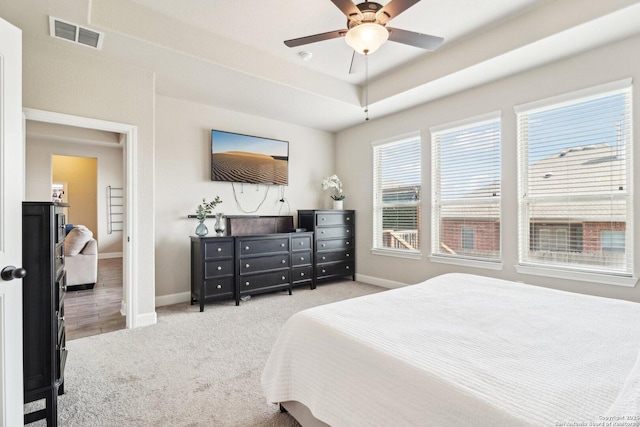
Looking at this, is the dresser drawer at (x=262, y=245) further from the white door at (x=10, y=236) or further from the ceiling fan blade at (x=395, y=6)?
the ceiling fan blade at (x=395, y=6)

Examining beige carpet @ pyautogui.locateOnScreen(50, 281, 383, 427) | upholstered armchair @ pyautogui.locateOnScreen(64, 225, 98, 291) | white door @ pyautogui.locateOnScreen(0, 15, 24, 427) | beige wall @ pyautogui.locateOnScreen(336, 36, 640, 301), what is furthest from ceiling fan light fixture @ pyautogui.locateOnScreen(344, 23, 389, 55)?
upholstered armchair @ pyautogui.locateOnScreen(64, 225, 98, 291)

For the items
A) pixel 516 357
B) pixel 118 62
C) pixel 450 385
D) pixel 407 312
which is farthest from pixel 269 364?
pixel 118 62

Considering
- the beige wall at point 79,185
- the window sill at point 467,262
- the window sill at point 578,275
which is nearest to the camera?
the window sill at point 578,275

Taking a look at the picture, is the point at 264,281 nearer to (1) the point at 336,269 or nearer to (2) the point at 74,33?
(1) the point at 336,269

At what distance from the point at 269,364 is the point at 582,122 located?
3.51m

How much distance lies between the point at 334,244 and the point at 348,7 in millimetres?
3548

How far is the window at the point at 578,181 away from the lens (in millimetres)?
2748

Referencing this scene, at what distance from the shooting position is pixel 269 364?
1647 mm

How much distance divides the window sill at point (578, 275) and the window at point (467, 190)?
340 millimetres

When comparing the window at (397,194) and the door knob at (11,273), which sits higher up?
the window at (397,194)

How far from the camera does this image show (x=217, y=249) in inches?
149

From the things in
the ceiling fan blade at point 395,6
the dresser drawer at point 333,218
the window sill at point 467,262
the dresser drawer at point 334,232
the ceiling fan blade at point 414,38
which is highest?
the ceiling fan blade at point 395,6

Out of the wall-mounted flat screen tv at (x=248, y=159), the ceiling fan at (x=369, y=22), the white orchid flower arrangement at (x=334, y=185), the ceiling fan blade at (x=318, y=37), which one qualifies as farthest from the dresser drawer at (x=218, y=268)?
the ceiling fan at (x=369, y=22)

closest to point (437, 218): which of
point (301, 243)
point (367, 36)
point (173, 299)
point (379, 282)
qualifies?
point (379, 282)
